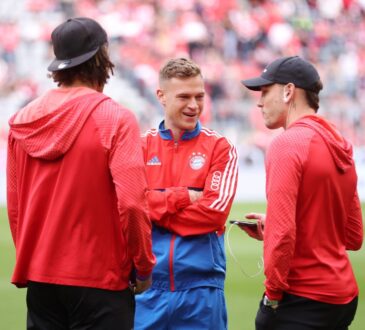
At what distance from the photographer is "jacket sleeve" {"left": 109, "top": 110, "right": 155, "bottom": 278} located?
3047mm

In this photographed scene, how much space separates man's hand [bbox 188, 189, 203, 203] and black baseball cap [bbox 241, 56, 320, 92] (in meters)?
0.70

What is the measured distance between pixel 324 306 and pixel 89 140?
3.91 feet

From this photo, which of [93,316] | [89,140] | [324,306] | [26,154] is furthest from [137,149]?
[324,306]

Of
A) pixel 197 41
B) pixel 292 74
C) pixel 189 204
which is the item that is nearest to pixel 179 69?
pixel 189 204

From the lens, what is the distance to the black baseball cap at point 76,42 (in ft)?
10.4

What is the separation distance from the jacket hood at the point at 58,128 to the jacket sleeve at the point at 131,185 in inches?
5.8

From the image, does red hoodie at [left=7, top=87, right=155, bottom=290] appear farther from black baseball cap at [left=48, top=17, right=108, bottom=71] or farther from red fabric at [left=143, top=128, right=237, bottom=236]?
red fabric at [left=143, top=128, right=237, bottom=236]

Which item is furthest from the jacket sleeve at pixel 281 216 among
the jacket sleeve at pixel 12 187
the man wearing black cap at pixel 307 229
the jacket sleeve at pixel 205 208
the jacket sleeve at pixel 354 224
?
the jacket sleeve at pixel 12 187

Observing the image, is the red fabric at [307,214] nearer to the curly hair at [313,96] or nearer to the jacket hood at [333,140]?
the jacket hood at [333,140]

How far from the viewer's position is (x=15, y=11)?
18.9 meters

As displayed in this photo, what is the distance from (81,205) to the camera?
3.09m

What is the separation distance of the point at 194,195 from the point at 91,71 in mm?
1071

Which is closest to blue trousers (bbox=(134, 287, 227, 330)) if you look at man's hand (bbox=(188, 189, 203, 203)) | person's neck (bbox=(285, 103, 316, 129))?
man's hand (bbox=(188, 189, 203, 203))

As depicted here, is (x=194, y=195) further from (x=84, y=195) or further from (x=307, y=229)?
(x=84, y=195)
